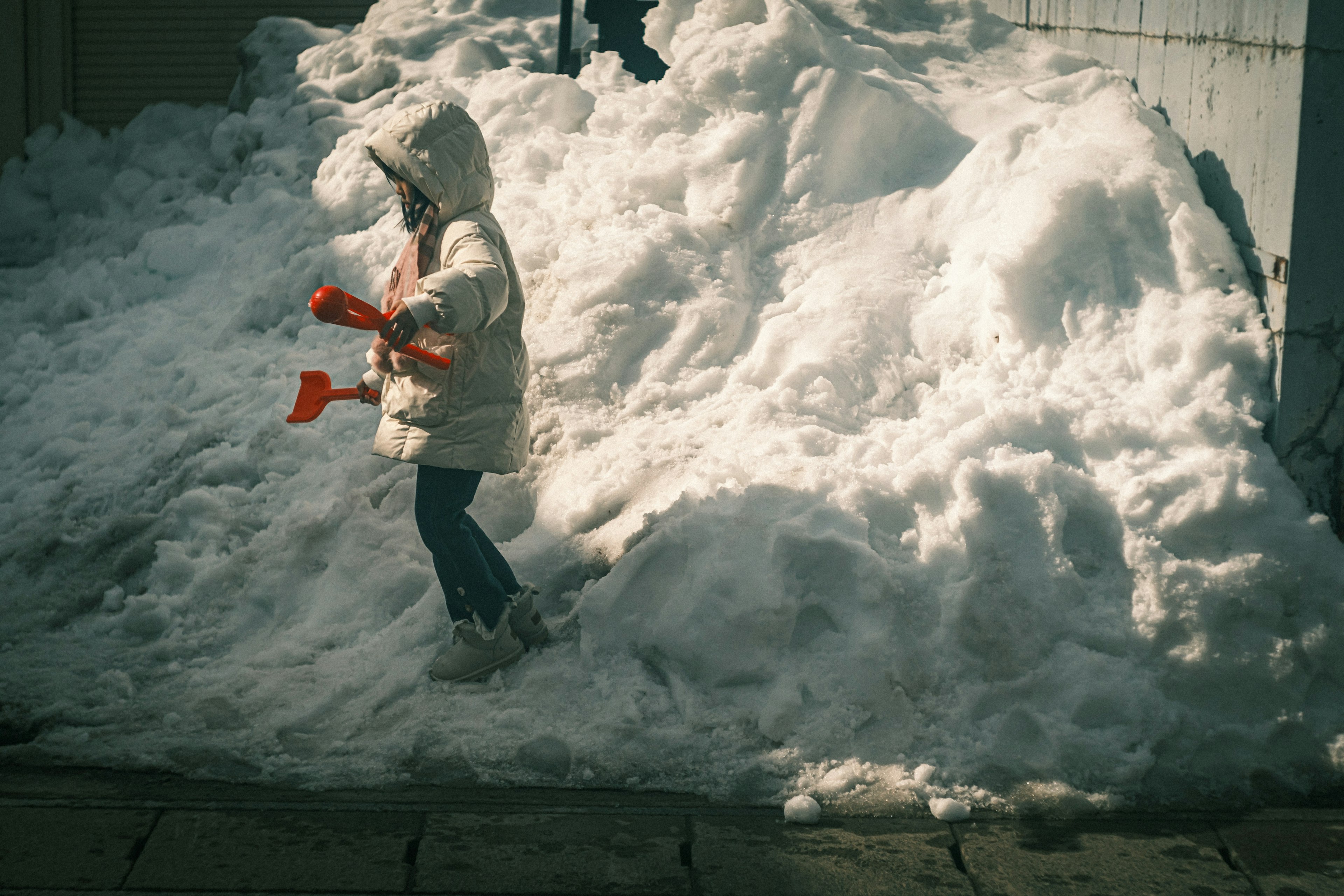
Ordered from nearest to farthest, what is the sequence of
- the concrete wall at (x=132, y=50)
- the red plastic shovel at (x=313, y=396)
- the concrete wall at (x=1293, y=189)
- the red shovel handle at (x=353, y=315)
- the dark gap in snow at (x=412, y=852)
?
the dark gap in snow at (x=412, y=852) < the red shovel handle at (x=353, y=315) < the red plastic shovel at (x=313, y=396) < the concrete wall at (x=1293, y=189) < the concrete wall at (x=132, y=50)

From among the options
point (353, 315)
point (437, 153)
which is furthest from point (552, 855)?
point (437, 153)

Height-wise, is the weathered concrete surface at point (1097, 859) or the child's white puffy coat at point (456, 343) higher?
A: the child's white puffy coat at point (456, 343)

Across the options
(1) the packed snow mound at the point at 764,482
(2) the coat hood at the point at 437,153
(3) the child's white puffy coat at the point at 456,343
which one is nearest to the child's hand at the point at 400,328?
(3) the child's white puffy coat at the point at 456,343

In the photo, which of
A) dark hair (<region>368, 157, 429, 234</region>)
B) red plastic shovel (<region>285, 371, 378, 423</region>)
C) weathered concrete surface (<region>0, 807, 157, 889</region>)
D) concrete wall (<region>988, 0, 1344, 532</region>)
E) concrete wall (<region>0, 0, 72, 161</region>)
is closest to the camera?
weathered concrete surface (<region>0, 807, 157, 889</region>)

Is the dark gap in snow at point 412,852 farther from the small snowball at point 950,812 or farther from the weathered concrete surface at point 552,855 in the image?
the small snowball at point 950,812

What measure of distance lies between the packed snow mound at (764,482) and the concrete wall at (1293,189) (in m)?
0.13

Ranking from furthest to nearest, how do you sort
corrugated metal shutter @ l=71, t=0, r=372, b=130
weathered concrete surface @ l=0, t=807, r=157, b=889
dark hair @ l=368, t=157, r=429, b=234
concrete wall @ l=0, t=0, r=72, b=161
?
corrugated metal shutter @ l=71, t=0, r=372, b=130 < concrete wall @ l=0, t=0, r=72, b=161 < dark hair @ l=368, t=157, r=429, b=234 < weathered concrete surface @ l=0, t=807, r=157, b=889

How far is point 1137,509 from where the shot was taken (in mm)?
3725

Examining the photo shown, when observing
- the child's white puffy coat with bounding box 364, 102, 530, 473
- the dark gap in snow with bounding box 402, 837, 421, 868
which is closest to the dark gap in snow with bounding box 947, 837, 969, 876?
the dark gap in snow with bounding box 402, 837, 421, 868

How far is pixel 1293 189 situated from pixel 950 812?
2464 millimetres

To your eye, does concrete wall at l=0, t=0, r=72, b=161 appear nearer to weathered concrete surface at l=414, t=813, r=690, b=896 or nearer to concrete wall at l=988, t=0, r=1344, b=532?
weathered concrete surface at l=414, t=813, r=690, b=896

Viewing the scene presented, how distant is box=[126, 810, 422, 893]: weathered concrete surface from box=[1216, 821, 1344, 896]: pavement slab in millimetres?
2286

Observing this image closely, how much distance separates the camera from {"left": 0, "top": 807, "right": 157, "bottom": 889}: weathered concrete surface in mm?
2793

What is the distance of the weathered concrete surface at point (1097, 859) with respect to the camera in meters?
2.83
